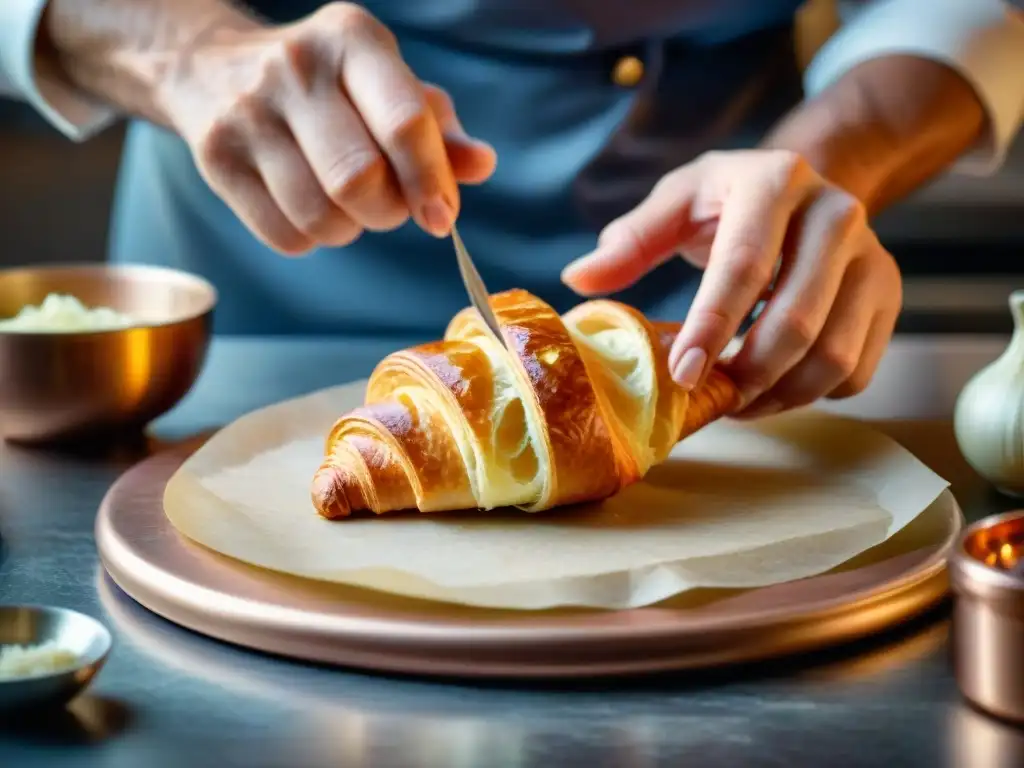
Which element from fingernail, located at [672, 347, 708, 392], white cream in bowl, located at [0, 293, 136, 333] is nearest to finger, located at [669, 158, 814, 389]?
fingernail, located at [672, 347, 708, 392]

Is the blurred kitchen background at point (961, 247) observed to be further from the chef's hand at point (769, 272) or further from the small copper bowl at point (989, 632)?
the small copper bowl at point (989, 632)

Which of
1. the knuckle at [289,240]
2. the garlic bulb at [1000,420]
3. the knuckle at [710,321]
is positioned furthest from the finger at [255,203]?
the garlic bulb at [1000,420]

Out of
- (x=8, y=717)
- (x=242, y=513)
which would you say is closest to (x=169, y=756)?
(x=8, y=717)

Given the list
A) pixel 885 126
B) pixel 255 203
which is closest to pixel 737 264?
pixel 255 203

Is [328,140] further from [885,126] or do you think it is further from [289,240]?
[885,126]

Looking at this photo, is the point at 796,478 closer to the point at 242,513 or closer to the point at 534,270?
the point at 242,513

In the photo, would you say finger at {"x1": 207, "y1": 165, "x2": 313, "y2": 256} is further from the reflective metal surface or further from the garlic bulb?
the garlic bulb

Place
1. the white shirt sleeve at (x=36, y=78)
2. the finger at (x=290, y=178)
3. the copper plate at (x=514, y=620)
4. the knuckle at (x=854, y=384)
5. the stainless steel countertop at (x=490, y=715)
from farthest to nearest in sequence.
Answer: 1. the white shirt sleeve at (x=36, y=78)
2. the knuckle at (x=854, y=384)
3. the finger at (x=290, y=178)
4. the copper plate at (x=514, y=620)
5. the stainless steel countertop at (x=490, y=715)
